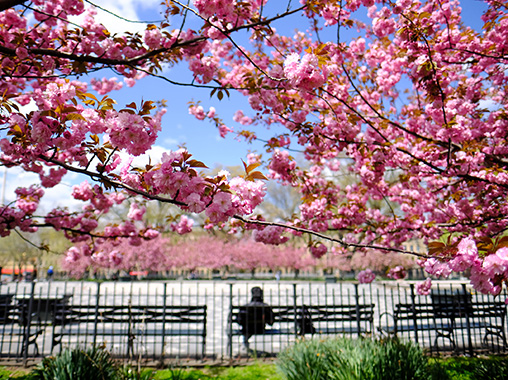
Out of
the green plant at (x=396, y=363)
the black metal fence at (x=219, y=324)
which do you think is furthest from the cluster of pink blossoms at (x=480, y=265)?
the black metal fence at (x=219, y=324)

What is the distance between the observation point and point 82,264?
37344mm

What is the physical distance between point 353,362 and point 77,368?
9.05ft

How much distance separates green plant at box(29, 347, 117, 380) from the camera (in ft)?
11.1

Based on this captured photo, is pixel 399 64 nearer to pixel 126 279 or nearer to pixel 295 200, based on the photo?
pixel 295 200

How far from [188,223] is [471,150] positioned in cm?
366

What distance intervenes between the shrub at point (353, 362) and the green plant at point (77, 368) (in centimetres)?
199

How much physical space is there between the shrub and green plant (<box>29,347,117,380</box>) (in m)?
1.99

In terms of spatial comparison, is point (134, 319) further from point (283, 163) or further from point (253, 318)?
point (283, 163)

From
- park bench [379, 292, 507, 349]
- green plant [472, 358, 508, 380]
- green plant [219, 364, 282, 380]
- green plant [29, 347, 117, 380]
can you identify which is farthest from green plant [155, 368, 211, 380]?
green plant [472, 358, 508, 380]

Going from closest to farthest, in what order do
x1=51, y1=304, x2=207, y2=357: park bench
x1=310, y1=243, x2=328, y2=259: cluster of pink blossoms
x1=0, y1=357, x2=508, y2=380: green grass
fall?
x1=0, y1=357, x2=508, y2=380: green grass → x1=310, y1=243, x2=328, y2=259: cluster of pink blossoms → x1=51, y1=304, x2=207, y2=357: park bench

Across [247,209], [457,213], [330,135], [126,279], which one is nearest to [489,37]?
[330,135]

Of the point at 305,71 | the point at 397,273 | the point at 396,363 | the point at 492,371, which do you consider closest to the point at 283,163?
the point at 305,71

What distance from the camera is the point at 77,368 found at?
3453 mm

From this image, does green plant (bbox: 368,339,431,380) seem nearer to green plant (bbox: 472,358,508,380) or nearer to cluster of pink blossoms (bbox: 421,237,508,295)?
green plant (bbox: 472,358,508,380)
